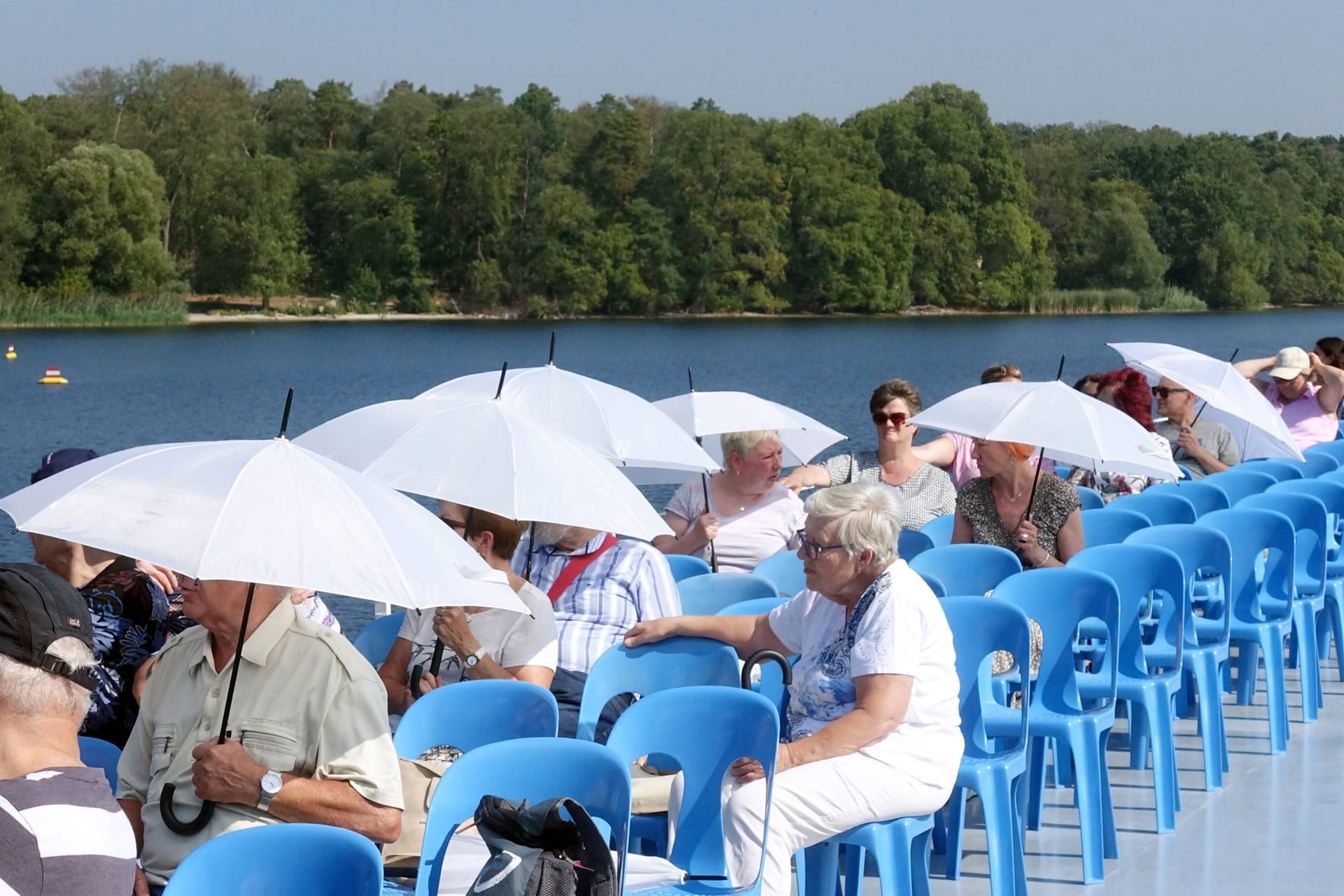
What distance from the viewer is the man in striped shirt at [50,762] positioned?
2195 mm

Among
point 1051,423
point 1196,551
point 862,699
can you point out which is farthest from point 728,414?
point 862,699

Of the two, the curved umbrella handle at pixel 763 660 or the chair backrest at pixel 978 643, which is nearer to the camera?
the curved umbrella handle at pixel 763 660

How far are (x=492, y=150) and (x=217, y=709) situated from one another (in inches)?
2803

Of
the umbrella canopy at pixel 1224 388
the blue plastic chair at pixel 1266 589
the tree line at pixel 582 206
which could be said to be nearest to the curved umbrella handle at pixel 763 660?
the blue plastic chair at pixel 1266 589

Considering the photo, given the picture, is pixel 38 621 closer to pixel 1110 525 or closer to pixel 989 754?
pixel 989 754

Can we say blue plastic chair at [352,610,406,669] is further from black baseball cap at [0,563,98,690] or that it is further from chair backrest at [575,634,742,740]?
black baseball cap at [0,563,98,690]

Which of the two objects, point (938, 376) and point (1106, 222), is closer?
point (938, 376)

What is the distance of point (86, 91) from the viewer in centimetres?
6694

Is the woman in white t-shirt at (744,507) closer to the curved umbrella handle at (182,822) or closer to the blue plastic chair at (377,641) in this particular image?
the blue plastic chair at (377,641)

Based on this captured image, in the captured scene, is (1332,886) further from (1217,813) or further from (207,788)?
(207,788)

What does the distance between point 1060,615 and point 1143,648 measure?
2.38 ft

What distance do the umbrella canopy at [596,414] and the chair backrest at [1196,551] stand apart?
1610mm

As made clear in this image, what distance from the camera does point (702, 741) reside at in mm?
3453

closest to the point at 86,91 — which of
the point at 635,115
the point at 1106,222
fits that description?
the point at 635,115
